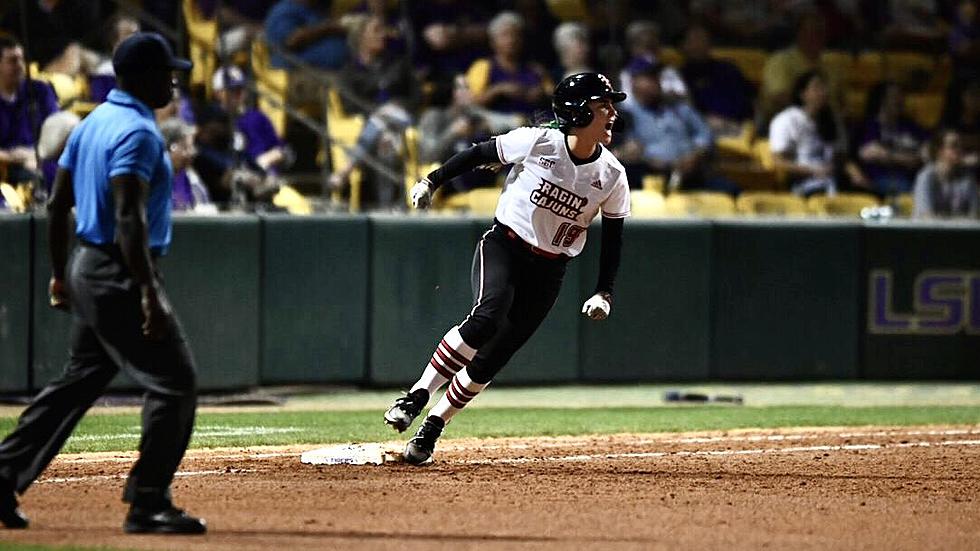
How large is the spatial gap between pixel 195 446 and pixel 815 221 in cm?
680

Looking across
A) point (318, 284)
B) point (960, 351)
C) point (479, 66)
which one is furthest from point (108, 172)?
point (960, 351)

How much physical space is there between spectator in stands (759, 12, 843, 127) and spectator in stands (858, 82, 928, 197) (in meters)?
0.41

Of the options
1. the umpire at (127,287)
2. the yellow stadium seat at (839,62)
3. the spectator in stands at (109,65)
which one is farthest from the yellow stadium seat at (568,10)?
the umpire at (127,287)

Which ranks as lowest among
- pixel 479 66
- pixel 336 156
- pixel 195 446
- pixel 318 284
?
pixel 195 446

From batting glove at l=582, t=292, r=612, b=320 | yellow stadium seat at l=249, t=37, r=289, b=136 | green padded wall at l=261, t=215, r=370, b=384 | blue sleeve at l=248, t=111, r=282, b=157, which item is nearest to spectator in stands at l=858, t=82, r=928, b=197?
green padded wall at l=261, t=215, r=370, b=384

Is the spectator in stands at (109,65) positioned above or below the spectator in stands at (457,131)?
above

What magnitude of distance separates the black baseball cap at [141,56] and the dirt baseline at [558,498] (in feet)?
5.47

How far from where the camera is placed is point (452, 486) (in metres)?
7.24

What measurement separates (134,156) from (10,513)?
1418mm

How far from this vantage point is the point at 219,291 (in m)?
12.0

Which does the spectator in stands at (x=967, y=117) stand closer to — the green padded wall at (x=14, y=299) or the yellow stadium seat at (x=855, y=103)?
the yellow stadium seat at (x=855, y=103)

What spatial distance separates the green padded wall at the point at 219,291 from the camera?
11.9 m

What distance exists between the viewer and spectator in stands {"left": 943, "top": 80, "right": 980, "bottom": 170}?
16359 millimetres

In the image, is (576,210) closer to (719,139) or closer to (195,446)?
(195,446)
